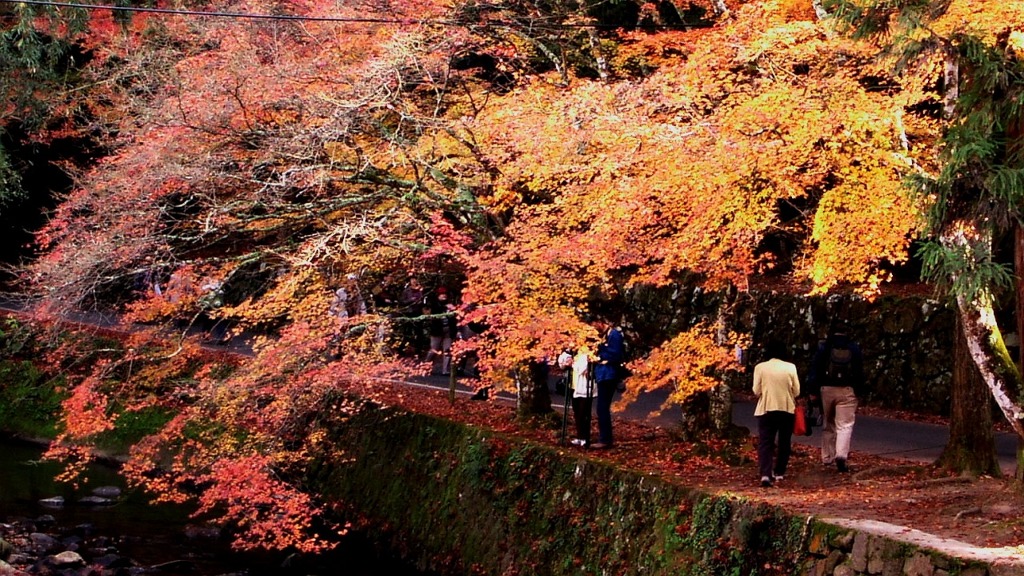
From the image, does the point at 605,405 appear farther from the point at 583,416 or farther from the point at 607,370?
the point at 607,370

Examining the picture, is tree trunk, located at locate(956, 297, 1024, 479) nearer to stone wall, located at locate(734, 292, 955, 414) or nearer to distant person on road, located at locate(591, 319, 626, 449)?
distant person on road, located at locate(591, 319, 626, 449)

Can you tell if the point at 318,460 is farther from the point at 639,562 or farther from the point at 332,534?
the point at 639,562

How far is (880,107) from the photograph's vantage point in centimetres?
1198

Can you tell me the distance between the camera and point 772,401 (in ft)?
41.2

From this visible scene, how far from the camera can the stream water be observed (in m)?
16.8

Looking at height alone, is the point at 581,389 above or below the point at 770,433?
above

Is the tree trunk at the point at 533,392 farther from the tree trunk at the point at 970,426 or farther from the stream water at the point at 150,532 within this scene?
the tree trunk at the point at 970,426

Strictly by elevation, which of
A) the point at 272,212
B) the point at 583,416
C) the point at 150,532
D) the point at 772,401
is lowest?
the point at 150,532

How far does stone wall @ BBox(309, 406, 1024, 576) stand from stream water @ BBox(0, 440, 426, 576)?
700mm

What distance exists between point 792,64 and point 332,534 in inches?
398

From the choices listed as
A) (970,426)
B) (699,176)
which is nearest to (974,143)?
(699,176)

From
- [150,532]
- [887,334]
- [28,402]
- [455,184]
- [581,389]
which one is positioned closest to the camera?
[581,389]

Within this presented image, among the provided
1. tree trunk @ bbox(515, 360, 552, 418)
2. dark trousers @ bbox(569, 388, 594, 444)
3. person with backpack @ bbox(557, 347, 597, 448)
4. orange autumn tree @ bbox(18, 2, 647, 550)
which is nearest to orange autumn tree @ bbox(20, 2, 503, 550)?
orange autumn tree @ bbox(18, 2, 647, 550)

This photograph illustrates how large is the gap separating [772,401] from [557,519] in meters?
3.38
